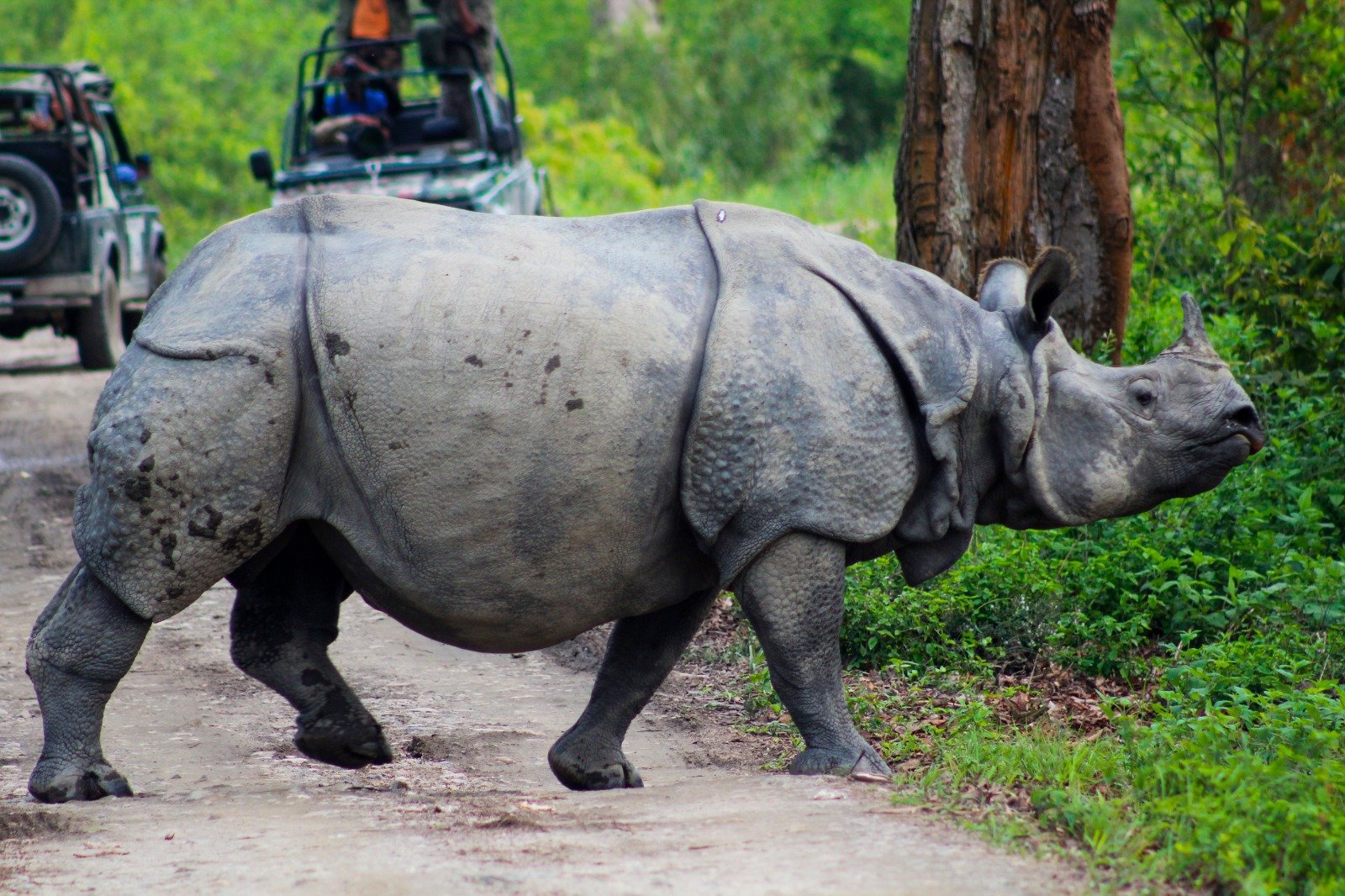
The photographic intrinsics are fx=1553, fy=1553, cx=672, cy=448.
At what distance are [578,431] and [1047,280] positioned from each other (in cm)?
146

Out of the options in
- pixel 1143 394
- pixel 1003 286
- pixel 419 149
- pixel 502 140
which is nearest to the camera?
pixel 1143 394

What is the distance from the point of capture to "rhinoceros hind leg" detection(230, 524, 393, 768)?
15.6 ft

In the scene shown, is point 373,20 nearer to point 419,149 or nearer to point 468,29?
point 468,29

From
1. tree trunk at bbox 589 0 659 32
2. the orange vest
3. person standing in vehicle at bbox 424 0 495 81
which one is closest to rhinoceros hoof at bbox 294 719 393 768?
person standing in vehicle at bbox 424 0 495 81

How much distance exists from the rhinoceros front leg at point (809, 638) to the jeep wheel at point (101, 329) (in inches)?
389

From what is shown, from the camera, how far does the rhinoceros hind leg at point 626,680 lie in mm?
4844

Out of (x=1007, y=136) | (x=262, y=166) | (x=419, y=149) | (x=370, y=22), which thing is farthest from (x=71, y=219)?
(x=1007, y=136)

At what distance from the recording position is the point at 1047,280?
4.53 meters

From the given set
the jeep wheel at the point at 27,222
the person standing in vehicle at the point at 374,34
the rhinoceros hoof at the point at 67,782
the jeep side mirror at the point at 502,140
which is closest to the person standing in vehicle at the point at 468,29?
the person standing in vehicle at the point at 374,34

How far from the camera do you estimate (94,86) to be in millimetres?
14805

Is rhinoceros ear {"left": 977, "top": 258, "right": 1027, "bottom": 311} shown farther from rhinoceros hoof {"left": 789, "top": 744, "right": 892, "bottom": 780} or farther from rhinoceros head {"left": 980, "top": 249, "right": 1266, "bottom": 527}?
rhinoceros hoof {"left": 789, "top": 744, "right": 892, "bottom": 780}

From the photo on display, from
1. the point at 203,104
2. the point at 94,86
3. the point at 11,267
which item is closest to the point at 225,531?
the point at 11,267

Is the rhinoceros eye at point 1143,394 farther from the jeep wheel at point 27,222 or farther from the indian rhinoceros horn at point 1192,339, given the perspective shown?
the jeep wheel at point 27,222

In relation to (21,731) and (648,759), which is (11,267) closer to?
(21,731)
